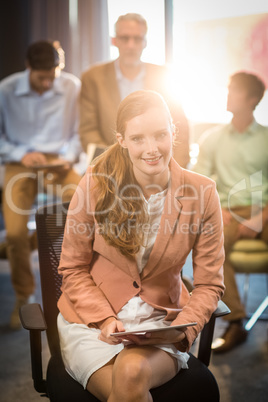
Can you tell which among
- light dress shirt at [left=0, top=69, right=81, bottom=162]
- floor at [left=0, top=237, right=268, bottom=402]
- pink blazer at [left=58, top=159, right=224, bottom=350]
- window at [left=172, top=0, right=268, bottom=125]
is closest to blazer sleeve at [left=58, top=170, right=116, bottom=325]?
pink blazer at [left=58, top=159, right=224, bottom=350]

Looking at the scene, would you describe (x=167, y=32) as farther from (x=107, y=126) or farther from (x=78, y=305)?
(x=78, y=305)

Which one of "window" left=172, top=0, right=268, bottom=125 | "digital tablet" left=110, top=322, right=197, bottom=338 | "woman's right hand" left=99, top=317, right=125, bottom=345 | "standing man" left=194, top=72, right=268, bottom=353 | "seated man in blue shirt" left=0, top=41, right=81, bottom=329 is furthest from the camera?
"seated man in blue shirt" left=0, top=41, right=81, bottom=329

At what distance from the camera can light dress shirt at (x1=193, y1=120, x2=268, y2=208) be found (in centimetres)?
208

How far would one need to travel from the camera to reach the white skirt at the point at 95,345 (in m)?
1.41

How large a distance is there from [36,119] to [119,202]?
6.35 ft

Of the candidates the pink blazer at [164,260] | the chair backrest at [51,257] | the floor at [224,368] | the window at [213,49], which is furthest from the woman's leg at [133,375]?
the floor at [224,368]

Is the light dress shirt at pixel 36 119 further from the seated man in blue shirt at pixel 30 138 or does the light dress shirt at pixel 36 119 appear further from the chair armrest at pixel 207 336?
the chair armrest at pixel 207 336

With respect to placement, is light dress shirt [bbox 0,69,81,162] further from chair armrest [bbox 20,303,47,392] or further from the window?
chair armrest [bbox 20,303,47,392]

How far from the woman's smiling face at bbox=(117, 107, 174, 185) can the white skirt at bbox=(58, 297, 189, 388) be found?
424mm

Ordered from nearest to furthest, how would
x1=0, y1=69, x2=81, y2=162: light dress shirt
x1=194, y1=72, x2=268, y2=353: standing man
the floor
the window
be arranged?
the window → x1=194, y1=72, x2=268, y2=353: standing man → the floor → x1=0, y1=69, x2=81, y2=162: light dress shirt

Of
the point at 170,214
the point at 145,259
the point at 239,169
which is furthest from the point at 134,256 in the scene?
the point at 239,169

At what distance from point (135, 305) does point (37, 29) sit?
15.3ft

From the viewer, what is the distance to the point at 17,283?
3.07 m

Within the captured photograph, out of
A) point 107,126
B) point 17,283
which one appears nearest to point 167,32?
point 107,126
